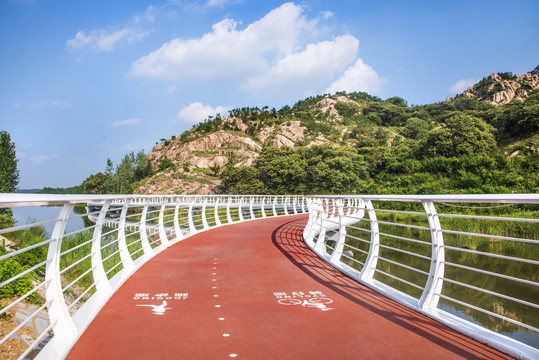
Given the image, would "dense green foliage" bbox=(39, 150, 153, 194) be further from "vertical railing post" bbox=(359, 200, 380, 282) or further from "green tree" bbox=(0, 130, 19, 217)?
"vertical railing post" bbox=(359, 200, 380, 282)

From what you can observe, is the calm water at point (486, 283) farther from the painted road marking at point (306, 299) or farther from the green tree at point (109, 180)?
the green tree at point (109, 180)

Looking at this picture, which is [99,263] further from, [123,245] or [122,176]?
[122,176]

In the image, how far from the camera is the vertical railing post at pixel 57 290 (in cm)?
289

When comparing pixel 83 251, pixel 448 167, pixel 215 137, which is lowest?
pixel 83 251

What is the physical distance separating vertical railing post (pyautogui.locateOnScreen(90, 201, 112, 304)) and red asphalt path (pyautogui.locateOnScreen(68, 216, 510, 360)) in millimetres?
160

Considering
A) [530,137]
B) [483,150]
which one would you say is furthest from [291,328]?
[530,137]

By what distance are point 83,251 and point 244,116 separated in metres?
106

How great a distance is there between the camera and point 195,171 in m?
83.8

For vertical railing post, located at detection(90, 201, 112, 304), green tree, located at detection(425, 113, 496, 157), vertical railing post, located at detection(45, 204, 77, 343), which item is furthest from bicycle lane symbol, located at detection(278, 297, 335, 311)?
green tree, located at detection(425, 113, 496, 157)

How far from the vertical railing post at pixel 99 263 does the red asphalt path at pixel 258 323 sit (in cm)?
16

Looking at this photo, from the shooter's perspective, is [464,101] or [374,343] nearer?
[374,343]

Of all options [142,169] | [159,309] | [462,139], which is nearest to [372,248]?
[159,309]

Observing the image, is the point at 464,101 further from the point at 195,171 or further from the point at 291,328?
the point at 291,328

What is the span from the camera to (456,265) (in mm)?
3525
